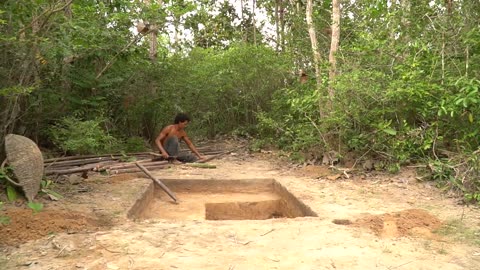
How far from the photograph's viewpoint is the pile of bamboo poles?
6162mm

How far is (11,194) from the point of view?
4.54 metres

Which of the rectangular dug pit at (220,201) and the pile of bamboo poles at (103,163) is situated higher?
the pile of bamboo poles at (103,163)

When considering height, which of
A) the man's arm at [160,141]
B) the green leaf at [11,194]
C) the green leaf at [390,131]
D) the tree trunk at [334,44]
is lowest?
the green leaf at [11,194]

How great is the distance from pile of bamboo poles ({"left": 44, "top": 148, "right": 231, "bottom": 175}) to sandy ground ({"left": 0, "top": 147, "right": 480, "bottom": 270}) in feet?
2.32

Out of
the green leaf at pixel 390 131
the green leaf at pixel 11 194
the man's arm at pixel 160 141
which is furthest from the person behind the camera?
the man's arm at pixel 160 141

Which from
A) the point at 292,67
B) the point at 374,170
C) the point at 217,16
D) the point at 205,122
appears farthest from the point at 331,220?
the point at 217,16

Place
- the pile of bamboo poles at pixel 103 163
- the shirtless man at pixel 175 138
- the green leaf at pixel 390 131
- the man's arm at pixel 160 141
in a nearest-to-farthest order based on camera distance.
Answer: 1. the pile of bamboo poles at pixel 103 163
2. the green leaf at pixel 390 131
3. the man's arm at pixel 160 141
4. the shirtless man at pixel 175 138

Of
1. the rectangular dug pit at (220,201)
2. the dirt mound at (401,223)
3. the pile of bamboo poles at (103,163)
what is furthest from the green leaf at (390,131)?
the pile of bamboo poles at (103,163)

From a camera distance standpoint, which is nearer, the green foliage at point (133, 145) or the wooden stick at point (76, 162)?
the wooden stick at point (76, 162)

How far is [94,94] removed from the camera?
344 inches

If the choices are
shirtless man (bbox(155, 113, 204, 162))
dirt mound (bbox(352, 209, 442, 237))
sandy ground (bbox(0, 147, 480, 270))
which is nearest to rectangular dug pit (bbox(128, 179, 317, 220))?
sandy ground (bbox(0, 147, 480, 270))

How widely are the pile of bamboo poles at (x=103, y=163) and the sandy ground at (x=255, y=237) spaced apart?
2.32ft

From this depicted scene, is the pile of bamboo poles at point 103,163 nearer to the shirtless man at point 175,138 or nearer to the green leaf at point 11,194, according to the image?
→ the shirtless man at point 175,138

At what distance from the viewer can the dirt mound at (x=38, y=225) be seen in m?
3.53
